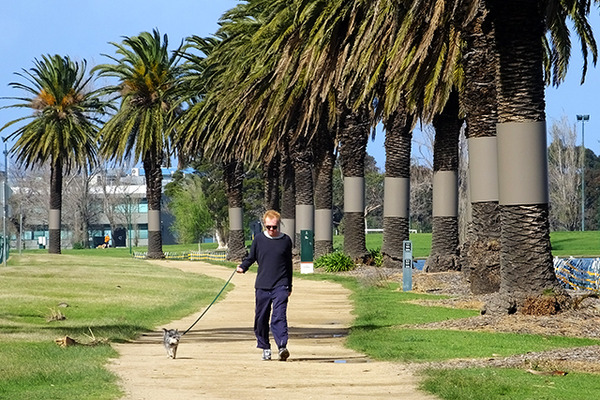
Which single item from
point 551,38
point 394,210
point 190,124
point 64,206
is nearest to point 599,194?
point 64,206

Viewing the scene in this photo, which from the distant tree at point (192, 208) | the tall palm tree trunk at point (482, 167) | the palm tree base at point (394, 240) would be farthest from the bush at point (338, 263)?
the distant tree at point (192, 208)

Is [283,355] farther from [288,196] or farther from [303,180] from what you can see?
[288,196]

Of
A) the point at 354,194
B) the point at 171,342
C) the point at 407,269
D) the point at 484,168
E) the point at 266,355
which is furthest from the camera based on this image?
the point at 354,194

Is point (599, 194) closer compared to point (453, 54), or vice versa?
point (453, 54)

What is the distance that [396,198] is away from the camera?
3897 centimetres

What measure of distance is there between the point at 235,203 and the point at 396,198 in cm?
2056

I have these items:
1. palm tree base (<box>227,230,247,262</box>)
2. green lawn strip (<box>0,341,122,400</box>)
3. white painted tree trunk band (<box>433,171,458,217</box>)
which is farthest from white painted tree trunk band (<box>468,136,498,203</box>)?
palm tree base (<box>227,230,247,262</box>)

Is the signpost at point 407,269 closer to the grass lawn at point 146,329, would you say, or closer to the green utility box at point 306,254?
the grass lawn at point 146,329

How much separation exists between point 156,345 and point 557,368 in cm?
610

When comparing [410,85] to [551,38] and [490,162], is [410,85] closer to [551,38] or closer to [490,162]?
[490,162]

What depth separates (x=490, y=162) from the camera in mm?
23906

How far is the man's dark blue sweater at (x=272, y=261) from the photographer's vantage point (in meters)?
14.0

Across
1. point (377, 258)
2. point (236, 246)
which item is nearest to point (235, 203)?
point (236, 246)

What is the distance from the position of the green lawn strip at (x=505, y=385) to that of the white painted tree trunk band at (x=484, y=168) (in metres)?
12.2
